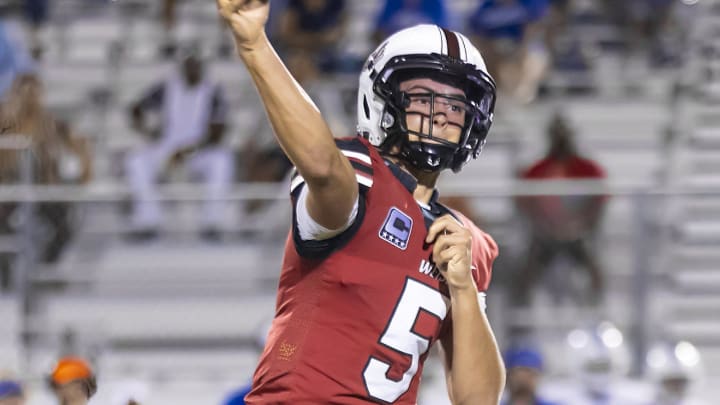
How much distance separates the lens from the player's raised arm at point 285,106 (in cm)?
262

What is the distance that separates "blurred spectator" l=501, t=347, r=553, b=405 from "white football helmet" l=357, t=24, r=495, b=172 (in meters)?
3.51

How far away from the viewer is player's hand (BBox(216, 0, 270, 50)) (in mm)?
2602

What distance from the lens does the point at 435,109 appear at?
10.1 feet

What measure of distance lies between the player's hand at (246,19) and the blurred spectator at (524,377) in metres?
4.22

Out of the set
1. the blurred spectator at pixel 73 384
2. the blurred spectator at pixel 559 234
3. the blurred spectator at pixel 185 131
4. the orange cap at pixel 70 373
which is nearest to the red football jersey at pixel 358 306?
the blurred spectator at pixel 73 384

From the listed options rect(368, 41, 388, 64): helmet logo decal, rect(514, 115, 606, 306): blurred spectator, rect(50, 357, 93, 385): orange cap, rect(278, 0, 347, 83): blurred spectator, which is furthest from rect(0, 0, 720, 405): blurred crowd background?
rect(368, 41, 388, 64): helmet logo decal

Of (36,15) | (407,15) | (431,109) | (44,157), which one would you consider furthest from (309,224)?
(36,15)

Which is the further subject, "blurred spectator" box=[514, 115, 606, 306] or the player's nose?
"blurred spectator" box=[514, 115, 606, 306]

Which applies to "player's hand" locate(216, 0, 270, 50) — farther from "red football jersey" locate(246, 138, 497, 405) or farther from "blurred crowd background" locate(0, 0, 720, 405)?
"blurred crowd background" locate(0, 0, 720, 405)

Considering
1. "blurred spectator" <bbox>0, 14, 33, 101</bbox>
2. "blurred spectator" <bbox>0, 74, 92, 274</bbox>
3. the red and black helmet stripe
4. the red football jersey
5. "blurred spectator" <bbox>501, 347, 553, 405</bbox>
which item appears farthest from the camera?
"blurred spectator" <bbox>0, 14, 33, 101</bbox>

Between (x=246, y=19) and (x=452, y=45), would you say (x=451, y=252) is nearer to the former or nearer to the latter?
(x=452, y=45)

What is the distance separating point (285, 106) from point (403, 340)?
63 cm

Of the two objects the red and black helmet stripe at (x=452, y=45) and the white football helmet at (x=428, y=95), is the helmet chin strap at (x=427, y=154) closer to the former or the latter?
the white football helmet at (x=428, y=95)

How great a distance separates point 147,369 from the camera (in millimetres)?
7391
